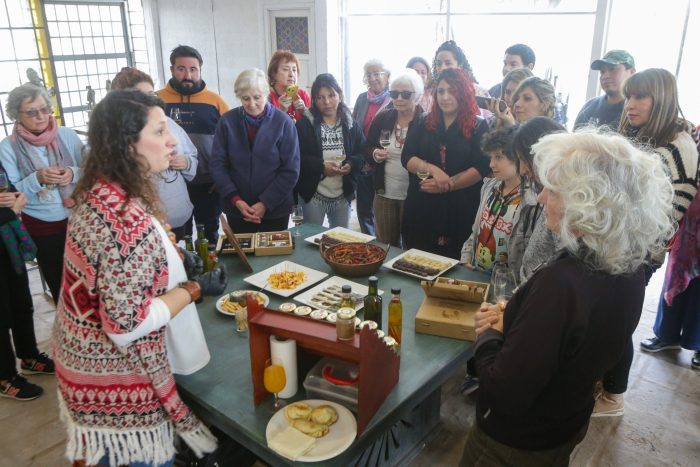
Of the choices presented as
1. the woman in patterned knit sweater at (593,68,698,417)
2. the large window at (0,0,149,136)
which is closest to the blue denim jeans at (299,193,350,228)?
the woman in patterned knit sweater at (593,68,698,417)

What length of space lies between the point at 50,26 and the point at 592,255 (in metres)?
7.70

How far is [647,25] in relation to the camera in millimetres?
4785

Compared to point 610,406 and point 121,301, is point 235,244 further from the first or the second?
point 610,406

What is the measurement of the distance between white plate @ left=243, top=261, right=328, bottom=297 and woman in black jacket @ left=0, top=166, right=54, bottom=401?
4.23 ft

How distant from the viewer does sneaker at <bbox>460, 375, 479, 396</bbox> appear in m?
2.85

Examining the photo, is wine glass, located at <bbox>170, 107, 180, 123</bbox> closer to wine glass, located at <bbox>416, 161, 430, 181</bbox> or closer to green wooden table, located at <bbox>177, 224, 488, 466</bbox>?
green wooden table, located at <bbox>177, 224, 488, 466</bbox>

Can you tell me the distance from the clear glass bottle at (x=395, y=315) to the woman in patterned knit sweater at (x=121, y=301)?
66 cm

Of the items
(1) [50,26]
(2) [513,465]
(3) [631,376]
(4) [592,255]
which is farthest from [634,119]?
(1) [50,26]

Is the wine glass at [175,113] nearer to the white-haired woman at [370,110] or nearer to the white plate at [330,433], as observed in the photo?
the white-haired woman at [370,110]

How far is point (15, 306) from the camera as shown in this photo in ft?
9.34

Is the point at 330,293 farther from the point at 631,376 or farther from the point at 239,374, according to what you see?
the point at 631,376

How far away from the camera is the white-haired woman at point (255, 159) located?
3.28m

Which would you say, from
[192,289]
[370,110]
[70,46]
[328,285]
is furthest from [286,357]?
[70,46]

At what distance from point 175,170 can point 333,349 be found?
2.15 meters
